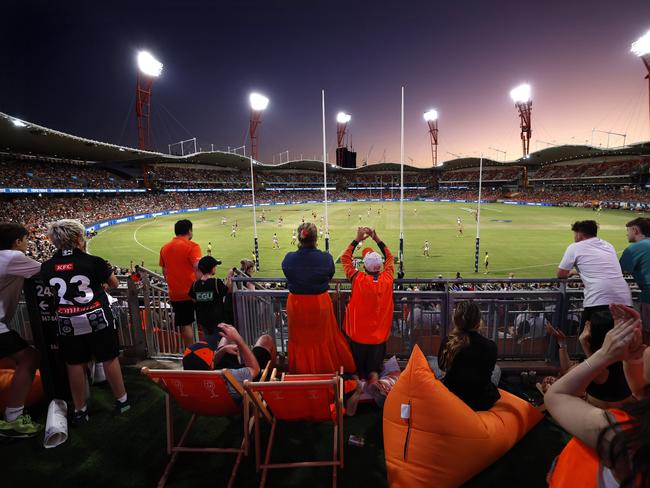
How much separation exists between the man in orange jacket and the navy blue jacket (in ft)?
1.50

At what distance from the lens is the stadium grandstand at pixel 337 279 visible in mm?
3787

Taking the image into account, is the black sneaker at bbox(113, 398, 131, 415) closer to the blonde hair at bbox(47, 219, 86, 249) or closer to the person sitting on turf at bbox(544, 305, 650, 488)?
the blonde hair at bbox(47, 219, 86, 249)

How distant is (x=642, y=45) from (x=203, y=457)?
162 ft

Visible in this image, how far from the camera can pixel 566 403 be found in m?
1.59

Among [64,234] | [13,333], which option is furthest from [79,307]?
[13,333]

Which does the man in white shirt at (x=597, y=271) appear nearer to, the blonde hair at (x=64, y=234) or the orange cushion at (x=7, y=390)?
the blonde hair at (x=64, y=234)

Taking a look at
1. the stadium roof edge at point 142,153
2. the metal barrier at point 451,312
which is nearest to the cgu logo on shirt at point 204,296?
the metal barrier at point 451,312

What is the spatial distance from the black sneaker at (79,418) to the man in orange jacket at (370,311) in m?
3.48

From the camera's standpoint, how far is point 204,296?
4680 mm

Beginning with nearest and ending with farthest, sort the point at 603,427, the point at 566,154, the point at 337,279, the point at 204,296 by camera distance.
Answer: the point at 603,427
the point at 204,296
the point at 337,279
the point at 566,154

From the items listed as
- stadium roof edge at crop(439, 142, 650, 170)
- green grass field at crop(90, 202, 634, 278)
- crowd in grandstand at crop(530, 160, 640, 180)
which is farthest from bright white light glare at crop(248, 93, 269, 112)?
crowd in grandstand at crop(530, 160, 640, 180)

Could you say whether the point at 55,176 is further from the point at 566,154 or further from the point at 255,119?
the point at 566,154

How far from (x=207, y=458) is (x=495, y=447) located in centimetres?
294

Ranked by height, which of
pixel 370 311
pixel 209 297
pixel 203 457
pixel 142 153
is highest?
pixel 142 153
